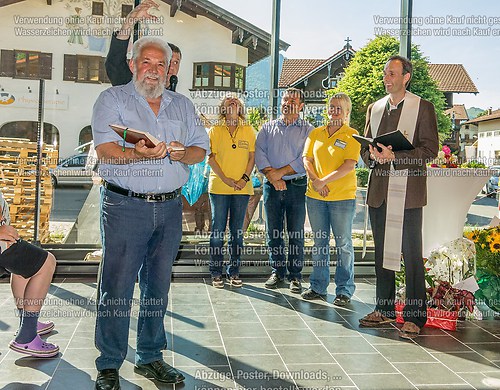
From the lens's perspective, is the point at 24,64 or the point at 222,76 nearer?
the point at 24,64

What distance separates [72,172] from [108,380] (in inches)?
124

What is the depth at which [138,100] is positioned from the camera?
2.69 meters

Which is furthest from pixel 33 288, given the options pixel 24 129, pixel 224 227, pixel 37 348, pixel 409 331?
pixel 24 129

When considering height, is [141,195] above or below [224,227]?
above

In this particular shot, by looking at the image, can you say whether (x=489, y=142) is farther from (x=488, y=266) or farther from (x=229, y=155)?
(x=229, y=155)

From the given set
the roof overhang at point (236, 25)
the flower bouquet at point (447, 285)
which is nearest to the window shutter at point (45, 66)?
the roof overhang at point (236, 25)

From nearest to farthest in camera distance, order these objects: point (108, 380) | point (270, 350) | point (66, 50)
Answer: point (108, 380), point (270, 350), point (66, 50)

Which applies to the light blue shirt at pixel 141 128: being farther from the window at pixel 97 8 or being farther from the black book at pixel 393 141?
the window at pixel 97 8

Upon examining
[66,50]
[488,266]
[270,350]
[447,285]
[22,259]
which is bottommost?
[270,350]

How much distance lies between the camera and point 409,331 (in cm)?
362

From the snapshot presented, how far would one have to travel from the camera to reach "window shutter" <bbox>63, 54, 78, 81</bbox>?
5.20m

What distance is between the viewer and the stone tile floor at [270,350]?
111 inches

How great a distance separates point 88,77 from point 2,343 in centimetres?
277

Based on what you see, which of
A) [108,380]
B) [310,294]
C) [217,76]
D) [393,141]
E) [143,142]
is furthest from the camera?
[217,76]
